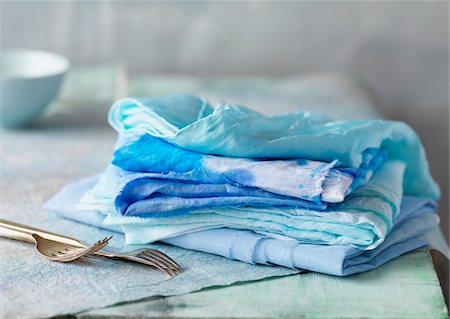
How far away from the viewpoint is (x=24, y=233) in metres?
0.84

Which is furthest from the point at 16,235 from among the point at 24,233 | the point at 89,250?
the point at 89,250

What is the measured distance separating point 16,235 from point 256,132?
10.8 inches

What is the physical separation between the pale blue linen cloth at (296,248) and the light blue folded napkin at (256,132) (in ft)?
0.29

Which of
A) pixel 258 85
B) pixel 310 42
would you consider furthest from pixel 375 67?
pixel 258 85

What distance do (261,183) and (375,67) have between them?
3.13ft

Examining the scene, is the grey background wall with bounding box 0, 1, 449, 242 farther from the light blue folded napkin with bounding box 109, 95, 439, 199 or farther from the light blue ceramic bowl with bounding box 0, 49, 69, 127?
the light blue folded napkin with bounding box 109, 95, 439, 199

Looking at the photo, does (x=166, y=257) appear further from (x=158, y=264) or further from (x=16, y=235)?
(x=16, y=235)

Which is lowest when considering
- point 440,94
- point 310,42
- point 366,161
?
point 440,94

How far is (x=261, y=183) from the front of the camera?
0.79 m

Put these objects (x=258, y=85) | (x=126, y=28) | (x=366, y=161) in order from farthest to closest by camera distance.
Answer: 1. (x=126, y=28)
2. (x=258, y=85)
3. (x=366, y=161)

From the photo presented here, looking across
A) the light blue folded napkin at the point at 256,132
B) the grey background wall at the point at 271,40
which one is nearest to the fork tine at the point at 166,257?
the light blue folded napkin at the point at 256,132

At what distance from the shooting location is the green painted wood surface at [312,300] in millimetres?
692

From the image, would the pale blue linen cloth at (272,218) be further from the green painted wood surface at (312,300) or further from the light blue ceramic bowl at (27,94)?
the light blue ceramic bowl at (27,94)

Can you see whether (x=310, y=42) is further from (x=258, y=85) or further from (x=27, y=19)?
(x=27, y=19)
